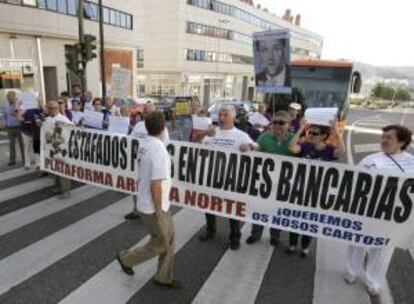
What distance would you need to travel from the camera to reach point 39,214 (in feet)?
19.7

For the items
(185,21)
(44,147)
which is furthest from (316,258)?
(185,21)

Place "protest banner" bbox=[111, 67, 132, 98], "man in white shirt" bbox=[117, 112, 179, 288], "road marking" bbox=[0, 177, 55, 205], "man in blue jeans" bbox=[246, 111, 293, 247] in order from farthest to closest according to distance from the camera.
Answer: "protest banner" bbox=[111, 67, 132, 98], "road marking" bbox=[0, 177, 55, 205], "man in blue jeans" bbox=[246, 111, 293, 247], "man in white shirt" bbox=[117, 112, 179, 288]

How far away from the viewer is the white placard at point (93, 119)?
25.8 feet

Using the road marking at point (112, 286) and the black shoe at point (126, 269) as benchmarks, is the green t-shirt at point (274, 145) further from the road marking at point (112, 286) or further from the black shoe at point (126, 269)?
the black shoe at point (126, 269)

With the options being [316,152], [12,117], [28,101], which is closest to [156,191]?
[316,152]

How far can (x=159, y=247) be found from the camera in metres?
3.81

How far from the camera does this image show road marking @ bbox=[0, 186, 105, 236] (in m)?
5.57

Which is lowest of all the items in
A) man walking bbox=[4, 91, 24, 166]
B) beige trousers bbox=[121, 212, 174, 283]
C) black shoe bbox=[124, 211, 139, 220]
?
black shoe bbox=[124, 211, 139, 220]

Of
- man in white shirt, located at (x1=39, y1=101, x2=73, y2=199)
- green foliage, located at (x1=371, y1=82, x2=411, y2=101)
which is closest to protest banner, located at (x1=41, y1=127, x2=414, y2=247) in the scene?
man in white shirt, located at (x1=39, y1=101, x2=73, y2=199)

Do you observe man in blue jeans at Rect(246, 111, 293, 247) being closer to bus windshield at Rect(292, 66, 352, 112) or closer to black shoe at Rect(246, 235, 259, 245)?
black shoe at Rect(246, 235, 259, 245)

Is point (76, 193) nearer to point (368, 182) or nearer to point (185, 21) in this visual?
point (368, 182)

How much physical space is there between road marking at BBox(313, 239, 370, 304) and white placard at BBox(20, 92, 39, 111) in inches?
282

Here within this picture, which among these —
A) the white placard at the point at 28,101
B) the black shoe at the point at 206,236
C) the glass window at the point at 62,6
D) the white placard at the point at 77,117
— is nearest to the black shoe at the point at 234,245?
the black shoe at the point at 206,236

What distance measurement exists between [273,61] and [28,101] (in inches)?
233
